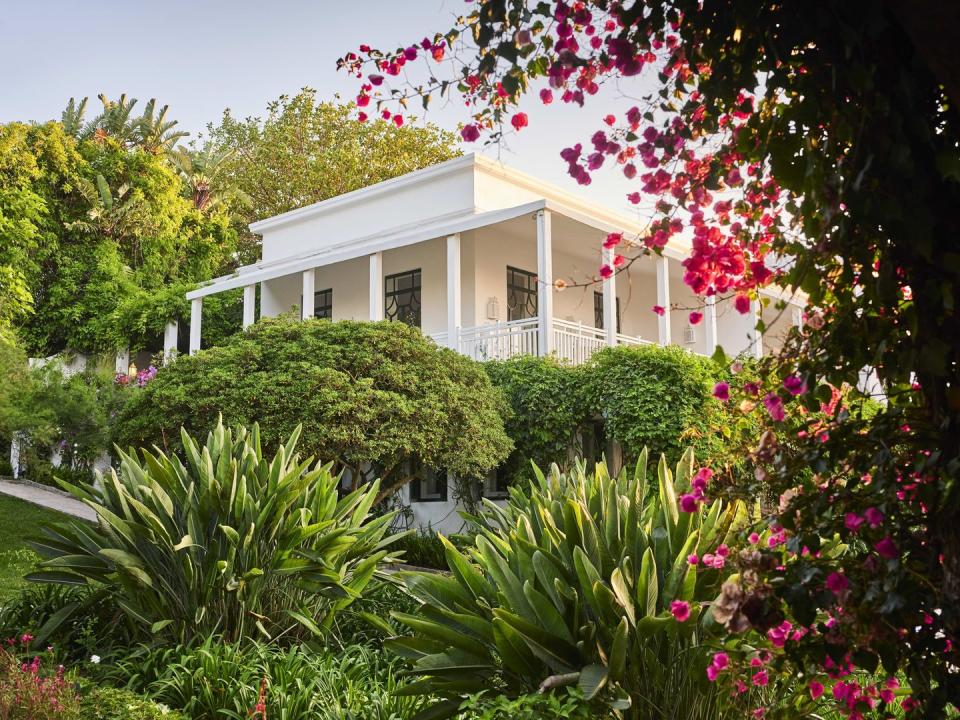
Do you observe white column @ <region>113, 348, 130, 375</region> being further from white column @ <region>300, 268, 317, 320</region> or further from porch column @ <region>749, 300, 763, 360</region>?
porch column @ <region>749, 300, 763, 360</region>

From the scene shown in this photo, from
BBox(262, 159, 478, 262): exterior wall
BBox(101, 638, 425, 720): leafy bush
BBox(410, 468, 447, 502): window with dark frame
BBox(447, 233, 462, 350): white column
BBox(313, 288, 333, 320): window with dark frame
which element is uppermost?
BBox(262, 159, 478, 262): exterior wall

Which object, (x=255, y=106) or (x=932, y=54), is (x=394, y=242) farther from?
(x=255, y=106)

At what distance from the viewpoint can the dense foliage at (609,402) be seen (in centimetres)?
1411

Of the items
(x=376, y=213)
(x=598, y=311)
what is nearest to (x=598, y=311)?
(x=598, y=311)

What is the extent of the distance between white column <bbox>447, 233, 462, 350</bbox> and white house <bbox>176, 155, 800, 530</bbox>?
2 centimetres

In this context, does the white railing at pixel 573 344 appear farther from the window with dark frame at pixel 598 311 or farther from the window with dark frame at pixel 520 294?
the window with dark frame at pixel 598 311

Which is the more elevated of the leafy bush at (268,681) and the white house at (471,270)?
the white house at (471,270)

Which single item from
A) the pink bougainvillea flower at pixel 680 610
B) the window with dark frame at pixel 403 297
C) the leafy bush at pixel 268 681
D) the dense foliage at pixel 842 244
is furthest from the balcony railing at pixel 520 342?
the pink bougainvillea flower at pixel 680 610

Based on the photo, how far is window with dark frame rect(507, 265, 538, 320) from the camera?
20188 mm

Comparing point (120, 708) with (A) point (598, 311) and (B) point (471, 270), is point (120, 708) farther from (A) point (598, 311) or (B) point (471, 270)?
(A) point (598, 311)

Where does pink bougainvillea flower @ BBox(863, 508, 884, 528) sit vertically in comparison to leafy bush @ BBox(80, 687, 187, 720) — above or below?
above

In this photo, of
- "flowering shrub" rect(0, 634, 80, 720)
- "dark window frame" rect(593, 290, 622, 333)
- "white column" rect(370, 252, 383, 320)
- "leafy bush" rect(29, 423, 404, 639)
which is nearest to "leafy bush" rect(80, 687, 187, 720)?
"flowering shrub" rect(0, 634, 80, 720)

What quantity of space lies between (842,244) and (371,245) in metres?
16.4

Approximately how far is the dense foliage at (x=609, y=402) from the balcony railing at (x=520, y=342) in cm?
83
